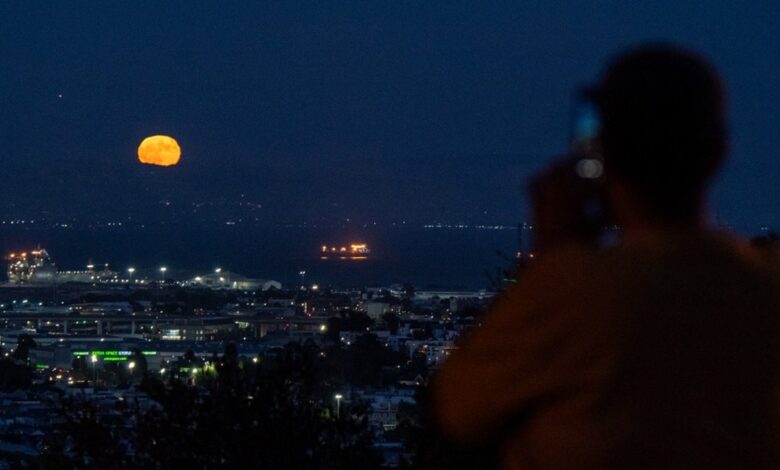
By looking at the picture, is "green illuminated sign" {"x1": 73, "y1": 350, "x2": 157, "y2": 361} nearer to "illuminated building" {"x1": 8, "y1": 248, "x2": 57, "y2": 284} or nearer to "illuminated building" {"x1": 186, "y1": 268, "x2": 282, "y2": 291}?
"illuminated building" {"x1": 186, "y1": 268, "x2": 282, "y2": 291}

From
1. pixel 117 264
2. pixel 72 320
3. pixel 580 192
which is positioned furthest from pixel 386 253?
pixel 580 192

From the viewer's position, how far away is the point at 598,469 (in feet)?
4.78

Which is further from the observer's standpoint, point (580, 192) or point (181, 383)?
point (181, 383)

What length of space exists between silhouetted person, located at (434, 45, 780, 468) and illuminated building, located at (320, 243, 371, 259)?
65.7m

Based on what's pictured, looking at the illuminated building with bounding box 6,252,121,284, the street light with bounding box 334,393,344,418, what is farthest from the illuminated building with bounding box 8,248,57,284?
the street light with bounding box 334,393,344,418

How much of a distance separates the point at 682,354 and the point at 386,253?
223 feet

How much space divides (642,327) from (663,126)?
0.27m

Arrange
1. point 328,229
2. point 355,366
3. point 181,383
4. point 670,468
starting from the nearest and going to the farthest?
point 670,468, point 181,383, point 355,366, point 328,229

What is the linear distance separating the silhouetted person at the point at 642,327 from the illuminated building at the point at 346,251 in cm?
6574

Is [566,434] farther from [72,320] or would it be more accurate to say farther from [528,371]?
[72,320]

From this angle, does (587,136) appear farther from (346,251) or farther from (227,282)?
(346,251)

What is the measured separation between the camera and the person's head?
1493mm

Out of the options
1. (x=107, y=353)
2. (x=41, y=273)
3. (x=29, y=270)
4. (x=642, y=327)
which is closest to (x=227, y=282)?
(x=41, y=273)

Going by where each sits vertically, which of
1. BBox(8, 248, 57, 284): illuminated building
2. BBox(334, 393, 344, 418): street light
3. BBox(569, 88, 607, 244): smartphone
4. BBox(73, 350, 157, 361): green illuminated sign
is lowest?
BBox(73, 350, 157, 361): green illuminated sign
